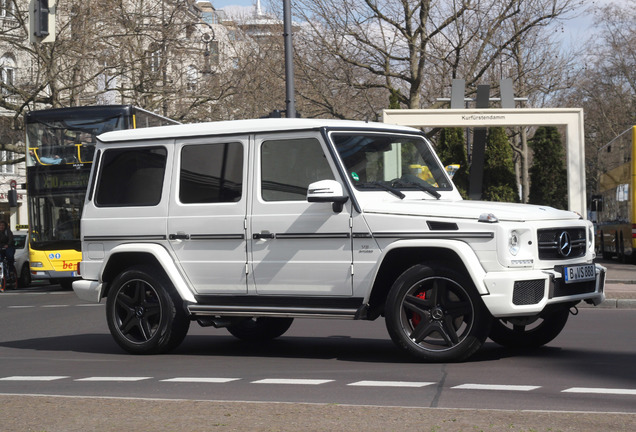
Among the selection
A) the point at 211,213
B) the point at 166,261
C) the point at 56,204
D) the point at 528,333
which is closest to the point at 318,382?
the point at 211,213

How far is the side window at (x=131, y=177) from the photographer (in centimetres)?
998

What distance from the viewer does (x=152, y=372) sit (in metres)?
8.66

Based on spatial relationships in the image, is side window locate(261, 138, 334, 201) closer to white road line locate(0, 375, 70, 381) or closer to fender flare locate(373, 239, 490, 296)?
fender flare locate(373, 239, 490, 296)

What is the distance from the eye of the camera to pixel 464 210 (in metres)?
8.33

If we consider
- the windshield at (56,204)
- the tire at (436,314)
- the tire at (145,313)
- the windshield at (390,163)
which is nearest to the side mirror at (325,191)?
the windshield at (390,163)

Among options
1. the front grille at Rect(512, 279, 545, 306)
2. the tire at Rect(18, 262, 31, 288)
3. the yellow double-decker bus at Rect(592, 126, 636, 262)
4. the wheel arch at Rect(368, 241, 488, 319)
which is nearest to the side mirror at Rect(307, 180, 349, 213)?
the wheel arch at Rect(368, 241, 488, 319)

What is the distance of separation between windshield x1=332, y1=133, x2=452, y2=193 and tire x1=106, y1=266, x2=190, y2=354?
6.85 ft

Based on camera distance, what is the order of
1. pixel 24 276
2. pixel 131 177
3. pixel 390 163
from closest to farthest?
pixel 390 163, pixel 131 177, pixel 24 276

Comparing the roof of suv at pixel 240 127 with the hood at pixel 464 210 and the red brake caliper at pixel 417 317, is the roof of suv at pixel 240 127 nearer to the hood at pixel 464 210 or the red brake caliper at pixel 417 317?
the hood at pixel 464 210

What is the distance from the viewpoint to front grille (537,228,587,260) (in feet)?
27.3

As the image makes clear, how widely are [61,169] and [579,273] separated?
17.6 m

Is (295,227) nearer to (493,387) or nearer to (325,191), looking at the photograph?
(325,191)

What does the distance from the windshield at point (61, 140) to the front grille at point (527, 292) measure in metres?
16.8

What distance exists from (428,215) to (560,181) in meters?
50.4
